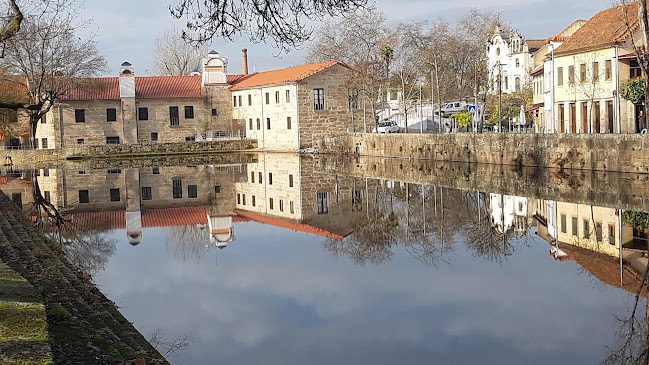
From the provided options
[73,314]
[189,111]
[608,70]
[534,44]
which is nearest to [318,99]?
[189,111]

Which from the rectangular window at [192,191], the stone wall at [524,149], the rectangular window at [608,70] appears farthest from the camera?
the rectangular window at [608,70]

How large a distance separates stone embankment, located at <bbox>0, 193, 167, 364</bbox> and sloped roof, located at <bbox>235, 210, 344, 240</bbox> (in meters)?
6.45

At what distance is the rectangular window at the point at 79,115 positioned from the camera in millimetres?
56834

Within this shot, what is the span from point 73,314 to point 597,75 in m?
31.2

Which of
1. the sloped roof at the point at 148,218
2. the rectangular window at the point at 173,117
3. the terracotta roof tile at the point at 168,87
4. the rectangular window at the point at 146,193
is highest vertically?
the terracotta roof tile at the point at 168,87

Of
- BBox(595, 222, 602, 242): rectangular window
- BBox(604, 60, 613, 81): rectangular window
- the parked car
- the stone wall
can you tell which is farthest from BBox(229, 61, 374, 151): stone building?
BBox(595, 222, 602, 242): rectangular window

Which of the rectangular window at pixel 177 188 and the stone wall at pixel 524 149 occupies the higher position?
the stone wall at pixel 524 149

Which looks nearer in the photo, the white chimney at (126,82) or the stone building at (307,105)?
the stone building at (307,105)

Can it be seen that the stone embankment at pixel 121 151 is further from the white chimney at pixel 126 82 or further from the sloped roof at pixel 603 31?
the sloped roof at pixel 603 31

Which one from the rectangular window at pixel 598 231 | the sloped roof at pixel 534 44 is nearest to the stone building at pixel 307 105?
the sloped roof at pixel 534 44

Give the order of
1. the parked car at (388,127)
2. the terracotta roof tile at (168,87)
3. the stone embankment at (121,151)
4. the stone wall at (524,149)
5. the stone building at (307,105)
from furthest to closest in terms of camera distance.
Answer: the terracotta roof tile at (168,87) < the parked car at (388,127) < the stone building at (307,105) < the stone embankment at (121,151) < the stone wall at (524,149)

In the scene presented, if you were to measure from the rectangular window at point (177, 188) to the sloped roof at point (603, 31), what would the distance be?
1865 cm

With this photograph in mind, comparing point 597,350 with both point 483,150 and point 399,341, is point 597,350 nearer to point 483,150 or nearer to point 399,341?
point 399,341

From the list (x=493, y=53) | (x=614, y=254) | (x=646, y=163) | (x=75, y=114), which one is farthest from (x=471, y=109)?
(x=493, y=53)
